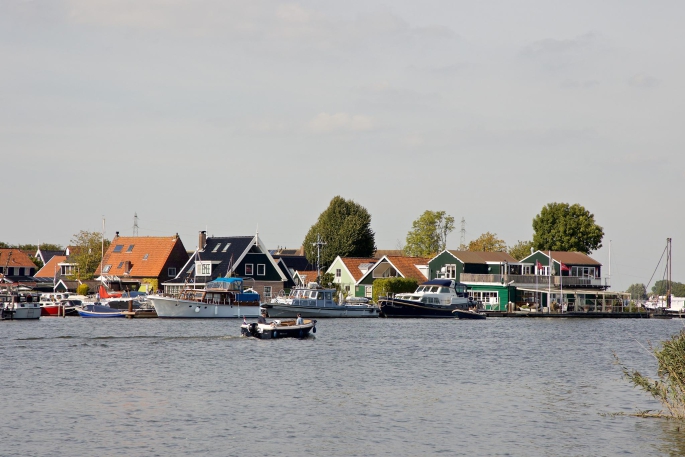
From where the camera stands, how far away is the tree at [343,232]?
447ft

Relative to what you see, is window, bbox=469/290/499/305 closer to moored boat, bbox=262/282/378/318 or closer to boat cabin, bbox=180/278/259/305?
moored boat, bbox=262/282/378/318

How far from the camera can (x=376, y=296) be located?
115m

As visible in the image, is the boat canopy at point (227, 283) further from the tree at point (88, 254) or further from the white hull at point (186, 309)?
the tree at point (88, 254)

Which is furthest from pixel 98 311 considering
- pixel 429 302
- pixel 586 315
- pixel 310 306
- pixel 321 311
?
pixel 586 315

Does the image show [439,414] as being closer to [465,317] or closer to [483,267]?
[465,317]

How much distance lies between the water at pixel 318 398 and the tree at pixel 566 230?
6962cm

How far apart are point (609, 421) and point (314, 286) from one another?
66.9 m

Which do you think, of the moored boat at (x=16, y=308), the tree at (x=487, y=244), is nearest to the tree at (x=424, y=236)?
the tree at (x=487, y=244)

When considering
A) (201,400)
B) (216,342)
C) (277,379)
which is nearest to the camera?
(201,400)

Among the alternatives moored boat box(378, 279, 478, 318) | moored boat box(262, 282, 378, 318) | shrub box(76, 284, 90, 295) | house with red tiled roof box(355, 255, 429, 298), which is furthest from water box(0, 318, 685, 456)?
house with red tiled roof box(355, 255, 429, 298)

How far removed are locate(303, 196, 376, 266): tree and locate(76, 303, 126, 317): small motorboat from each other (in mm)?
46167

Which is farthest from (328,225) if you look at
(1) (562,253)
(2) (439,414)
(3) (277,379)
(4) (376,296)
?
(2) (439,414)

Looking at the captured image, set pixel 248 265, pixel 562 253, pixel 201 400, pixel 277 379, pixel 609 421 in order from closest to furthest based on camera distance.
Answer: pixel 609 421
pixel 201 400
pixel 277 379
pixel 248 265
pixel 562 253

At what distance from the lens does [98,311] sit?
313 feet
